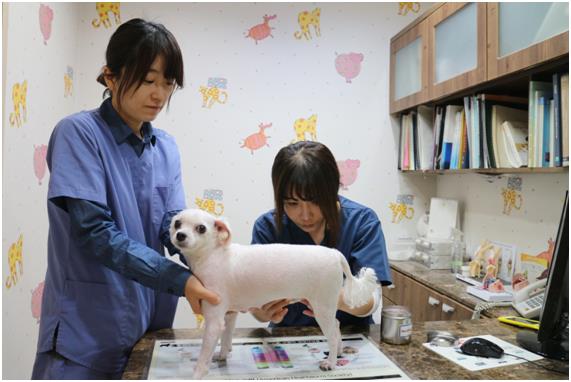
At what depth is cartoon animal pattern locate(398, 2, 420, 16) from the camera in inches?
119

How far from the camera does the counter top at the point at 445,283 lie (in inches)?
71.2

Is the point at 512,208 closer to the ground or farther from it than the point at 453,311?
farther from it

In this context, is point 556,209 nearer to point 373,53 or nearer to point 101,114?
point 373,53

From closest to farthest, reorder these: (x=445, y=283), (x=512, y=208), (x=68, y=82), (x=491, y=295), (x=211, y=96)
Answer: (x=491, y=295)
(x=445, y=283)
(x=512, y=208)
(x=68, y=82)
(x=211, y=96)

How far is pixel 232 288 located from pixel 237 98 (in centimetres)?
206

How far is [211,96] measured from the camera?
2.86 meters

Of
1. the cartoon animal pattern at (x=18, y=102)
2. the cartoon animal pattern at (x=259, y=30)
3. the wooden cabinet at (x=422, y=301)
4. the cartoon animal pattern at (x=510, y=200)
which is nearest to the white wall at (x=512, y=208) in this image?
the cartoon animal pattern at (x=510, y=200)

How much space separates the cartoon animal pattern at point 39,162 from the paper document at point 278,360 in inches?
48.9

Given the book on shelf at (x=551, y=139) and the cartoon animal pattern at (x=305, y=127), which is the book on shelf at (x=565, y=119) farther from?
the cartoon animal pattern at (x=305, y=127)

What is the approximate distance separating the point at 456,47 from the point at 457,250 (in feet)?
3.69

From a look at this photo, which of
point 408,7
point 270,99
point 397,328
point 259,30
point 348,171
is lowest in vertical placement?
point 397,328

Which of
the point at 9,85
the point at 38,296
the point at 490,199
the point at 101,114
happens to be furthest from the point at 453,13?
the point at 38,296

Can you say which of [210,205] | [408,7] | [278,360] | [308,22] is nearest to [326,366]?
[278,360]

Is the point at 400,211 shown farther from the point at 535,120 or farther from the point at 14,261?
the point at 14,261
